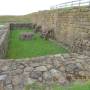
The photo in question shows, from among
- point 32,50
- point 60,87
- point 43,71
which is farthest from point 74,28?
point 60,87

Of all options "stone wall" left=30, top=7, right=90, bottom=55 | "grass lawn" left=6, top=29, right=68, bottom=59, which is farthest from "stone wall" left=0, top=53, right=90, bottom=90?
"grass lawn" left=6, top=29, right=68, bottom=59

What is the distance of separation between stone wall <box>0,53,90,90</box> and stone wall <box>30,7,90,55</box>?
2.97 m

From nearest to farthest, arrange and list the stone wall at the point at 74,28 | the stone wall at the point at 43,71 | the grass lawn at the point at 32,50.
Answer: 1. the stone wall at the point at 43,71
2. the stone wall at the point at 74,28
3. the grass lawn at the point at 32,50

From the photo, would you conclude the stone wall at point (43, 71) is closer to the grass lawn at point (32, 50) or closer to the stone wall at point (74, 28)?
the stone wall at point (74, 28)

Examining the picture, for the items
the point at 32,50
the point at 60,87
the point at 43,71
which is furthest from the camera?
the point at 32,50

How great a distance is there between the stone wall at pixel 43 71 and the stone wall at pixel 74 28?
9.75ft

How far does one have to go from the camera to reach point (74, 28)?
14.4m

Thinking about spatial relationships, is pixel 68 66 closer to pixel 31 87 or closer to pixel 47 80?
pixel 47 80

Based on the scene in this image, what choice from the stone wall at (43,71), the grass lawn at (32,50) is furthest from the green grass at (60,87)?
the grass lawn at (32,50)

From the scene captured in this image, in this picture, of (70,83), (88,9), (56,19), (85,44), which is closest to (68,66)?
(70,83)

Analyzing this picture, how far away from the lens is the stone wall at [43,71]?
688 centimetres

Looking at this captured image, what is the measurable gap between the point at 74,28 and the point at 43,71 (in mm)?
7529

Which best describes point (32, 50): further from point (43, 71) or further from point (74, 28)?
point (43, 71)

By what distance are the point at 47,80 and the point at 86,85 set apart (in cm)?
106
